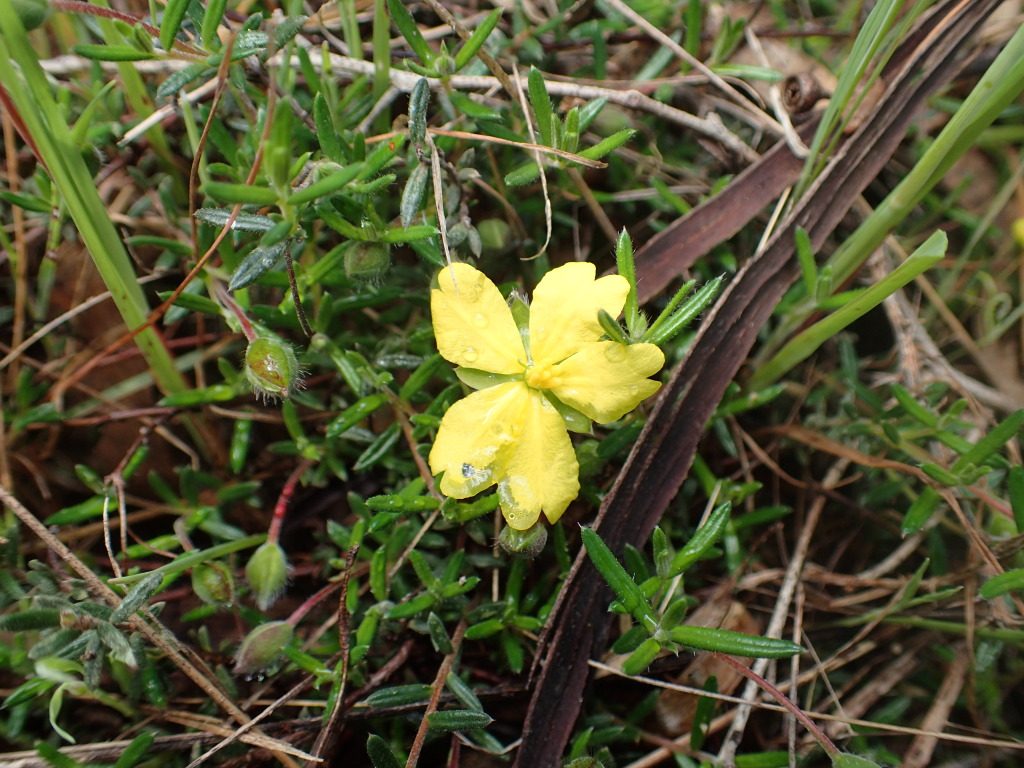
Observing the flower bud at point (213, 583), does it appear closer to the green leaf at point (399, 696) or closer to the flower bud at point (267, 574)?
the flower bud at point (267, 574)

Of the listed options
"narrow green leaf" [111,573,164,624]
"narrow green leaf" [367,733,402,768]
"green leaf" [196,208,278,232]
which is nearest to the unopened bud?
"narrow green leaf" [111,573,164,624]

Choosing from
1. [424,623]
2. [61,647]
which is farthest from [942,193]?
[61,647]

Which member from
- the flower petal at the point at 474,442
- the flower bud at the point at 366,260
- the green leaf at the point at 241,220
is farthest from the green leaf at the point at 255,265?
the flower petal at the point at 474,442

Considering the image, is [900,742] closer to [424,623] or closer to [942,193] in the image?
[424,623]

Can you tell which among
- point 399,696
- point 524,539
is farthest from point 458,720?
point 524,539

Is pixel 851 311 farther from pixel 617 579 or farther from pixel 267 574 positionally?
pixel 267 574

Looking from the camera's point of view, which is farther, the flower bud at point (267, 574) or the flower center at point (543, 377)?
the flower bud at point (267, 574)

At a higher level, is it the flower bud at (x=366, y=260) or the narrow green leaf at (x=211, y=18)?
the narrow green leaf at (x=211, y=18)
